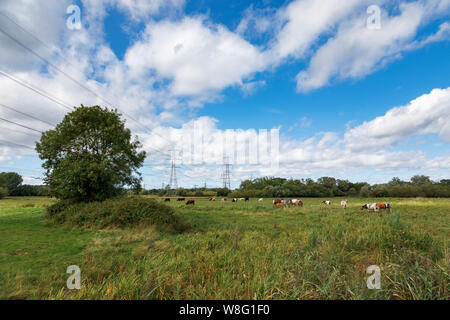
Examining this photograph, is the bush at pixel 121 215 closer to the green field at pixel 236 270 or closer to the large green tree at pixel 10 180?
the green field at pixel 236 270

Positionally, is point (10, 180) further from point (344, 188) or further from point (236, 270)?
point (344, 188)

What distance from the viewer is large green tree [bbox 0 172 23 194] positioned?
8781 centimetres

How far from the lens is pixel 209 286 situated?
4.17m

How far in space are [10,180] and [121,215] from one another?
119 m

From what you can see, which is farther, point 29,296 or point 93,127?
point 93,127

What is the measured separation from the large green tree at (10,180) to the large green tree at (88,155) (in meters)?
105

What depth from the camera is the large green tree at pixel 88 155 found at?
16.6 metres

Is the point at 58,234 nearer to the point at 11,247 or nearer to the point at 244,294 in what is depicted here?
the point at 11,247

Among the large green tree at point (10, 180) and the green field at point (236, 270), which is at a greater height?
the large green tree at point (10, 180)

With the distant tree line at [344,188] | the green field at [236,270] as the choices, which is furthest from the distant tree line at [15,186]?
the green field at [236,270]

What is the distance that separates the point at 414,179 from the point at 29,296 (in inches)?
5266

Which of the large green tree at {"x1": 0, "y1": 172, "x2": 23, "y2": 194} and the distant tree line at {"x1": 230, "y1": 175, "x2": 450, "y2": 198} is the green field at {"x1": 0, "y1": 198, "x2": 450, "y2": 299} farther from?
the large green tree at {"x1": 0, "y1": 172, "x2": 23, "y2": 194}
